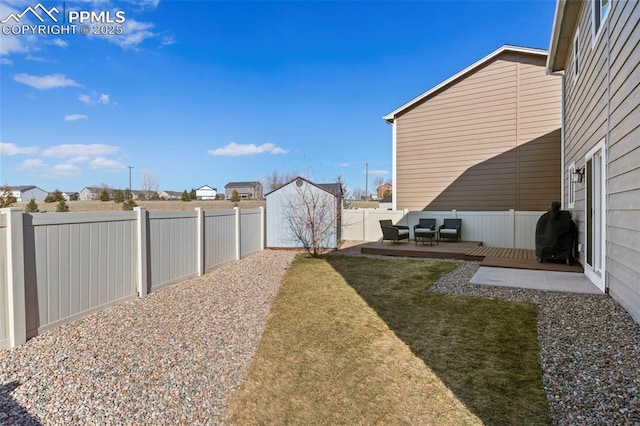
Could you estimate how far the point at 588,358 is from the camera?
9.08 feet

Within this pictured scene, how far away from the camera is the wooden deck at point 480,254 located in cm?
641

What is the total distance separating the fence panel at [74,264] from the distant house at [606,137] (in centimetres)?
603

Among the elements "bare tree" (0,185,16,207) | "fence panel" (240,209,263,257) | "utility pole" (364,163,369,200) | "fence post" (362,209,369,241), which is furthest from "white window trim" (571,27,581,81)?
A: "utility pole" (364,163,369,200)

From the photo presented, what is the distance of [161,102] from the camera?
12648 mm

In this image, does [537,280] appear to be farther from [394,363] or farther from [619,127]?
[394,363]

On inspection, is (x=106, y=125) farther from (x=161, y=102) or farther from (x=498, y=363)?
(x=498, y=363)

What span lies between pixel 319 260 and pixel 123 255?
503cm

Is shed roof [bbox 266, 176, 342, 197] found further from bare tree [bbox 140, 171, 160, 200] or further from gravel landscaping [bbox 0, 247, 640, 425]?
bare tree [bbox 140, 171, 160, 200]

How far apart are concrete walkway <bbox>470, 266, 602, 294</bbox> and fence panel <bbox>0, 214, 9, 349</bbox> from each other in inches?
237

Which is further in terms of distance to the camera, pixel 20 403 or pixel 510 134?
pixel 510 134

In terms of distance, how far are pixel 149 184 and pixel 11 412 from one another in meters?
39.8

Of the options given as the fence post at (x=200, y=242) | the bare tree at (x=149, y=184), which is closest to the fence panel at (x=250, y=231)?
the fence post at (x=200, y=242)

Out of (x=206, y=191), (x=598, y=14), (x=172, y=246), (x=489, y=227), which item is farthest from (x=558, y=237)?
(x=206, y=191)

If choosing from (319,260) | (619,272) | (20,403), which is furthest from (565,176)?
(20,403)
